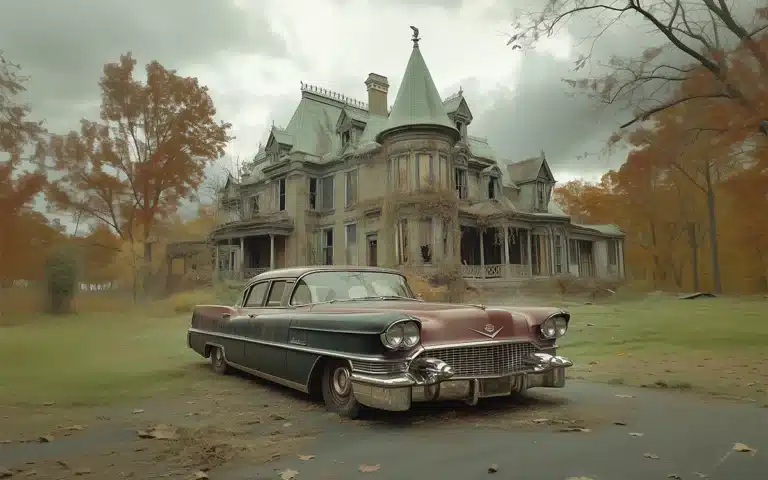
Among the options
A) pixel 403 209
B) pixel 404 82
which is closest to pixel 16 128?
pixel 403 209

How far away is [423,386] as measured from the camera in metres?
4.65

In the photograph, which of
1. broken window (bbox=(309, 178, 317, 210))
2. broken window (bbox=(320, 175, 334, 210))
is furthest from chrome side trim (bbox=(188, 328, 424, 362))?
broken window (bbox=(309, 178, 317, 210))

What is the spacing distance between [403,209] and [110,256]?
1631cm

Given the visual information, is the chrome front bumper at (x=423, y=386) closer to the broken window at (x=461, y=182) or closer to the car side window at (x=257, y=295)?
the car side window at (x=257, y=295)

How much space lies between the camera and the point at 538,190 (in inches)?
1364

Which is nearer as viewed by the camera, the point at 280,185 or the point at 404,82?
the point at 404,82

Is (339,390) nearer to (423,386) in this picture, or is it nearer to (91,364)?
(423,386)

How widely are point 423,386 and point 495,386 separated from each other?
81cm

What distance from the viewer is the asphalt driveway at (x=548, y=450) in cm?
348

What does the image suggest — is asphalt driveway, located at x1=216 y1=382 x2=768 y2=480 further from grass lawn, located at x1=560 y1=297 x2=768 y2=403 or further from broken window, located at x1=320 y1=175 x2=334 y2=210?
broken window, located at x1=320 y1=175 x2=334 y2=210

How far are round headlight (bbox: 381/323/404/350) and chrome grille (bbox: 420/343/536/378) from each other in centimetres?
27

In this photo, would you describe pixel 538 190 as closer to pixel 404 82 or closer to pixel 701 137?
pixel 404 82

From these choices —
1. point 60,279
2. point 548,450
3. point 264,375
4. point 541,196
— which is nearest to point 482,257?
point 541,196

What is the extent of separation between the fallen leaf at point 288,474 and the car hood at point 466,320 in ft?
5.50
